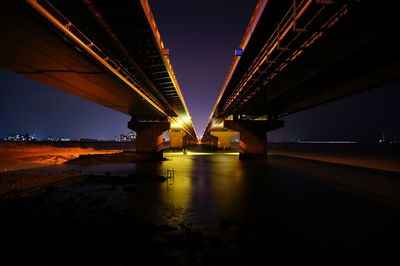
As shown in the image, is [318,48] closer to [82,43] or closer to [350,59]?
[350,59]

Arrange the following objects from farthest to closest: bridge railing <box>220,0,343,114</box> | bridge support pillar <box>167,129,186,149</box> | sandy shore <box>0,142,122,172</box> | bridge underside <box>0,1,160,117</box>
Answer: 1. bridge support pillar <box>167,129,186,149</box>
2. sandy shore <box>0,142,122,172</box>
3. bridge railing <box>220,0,343,114</box>
4. bridge underside <box>0,1,160,117</box>

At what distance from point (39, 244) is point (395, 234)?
37.5ft

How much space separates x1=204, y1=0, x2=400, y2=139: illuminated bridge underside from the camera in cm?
1002

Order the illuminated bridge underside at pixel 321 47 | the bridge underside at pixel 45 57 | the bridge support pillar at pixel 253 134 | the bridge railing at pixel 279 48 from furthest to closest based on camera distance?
1. the bridge support pillar at pixel 253 134
2. the bridge railing at pixel 279 48
3. the illuminated bridge underside at pixel 321 47
4. the bridge underside at pixel 45 57

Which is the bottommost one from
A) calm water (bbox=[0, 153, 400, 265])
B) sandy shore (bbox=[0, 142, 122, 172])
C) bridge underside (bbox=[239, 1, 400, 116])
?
calm water (bbox=[0, 153, 400, 265])

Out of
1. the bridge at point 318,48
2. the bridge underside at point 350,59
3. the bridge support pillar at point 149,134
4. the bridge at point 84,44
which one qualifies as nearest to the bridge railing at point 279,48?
the bridge at point 318,48

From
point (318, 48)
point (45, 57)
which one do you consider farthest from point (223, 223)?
point (45, 57)

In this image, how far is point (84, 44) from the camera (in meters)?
12.9

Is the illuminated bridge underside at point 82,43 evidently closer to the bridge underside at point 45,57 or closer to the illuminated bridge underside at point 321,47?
the bridge underside at point 45,57

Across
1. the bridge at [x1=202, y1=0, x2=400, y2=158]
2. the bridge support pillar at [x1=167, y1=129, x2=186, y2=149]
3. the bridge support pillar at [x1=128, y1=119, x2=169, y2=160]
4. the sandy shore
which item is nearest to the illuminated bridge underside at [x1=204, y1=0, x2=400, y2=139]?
the bridge at [x1=202, y1=0, x2=400, y2=158]

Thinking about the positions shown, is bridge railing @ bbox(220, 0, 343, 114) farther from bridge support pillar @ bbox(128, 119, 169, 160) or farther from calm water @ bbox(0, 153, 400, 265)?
bridge support pillar @ bbox(128, 119, 169, 160)

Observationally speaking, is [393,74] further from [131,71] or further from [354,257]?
[131,71]

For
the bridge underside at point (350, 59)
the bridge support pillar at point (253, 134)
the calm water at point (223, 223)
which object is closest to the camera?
the calm water at point (223, 223)

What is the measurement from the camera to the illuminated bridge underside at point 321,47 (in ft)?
32.9
